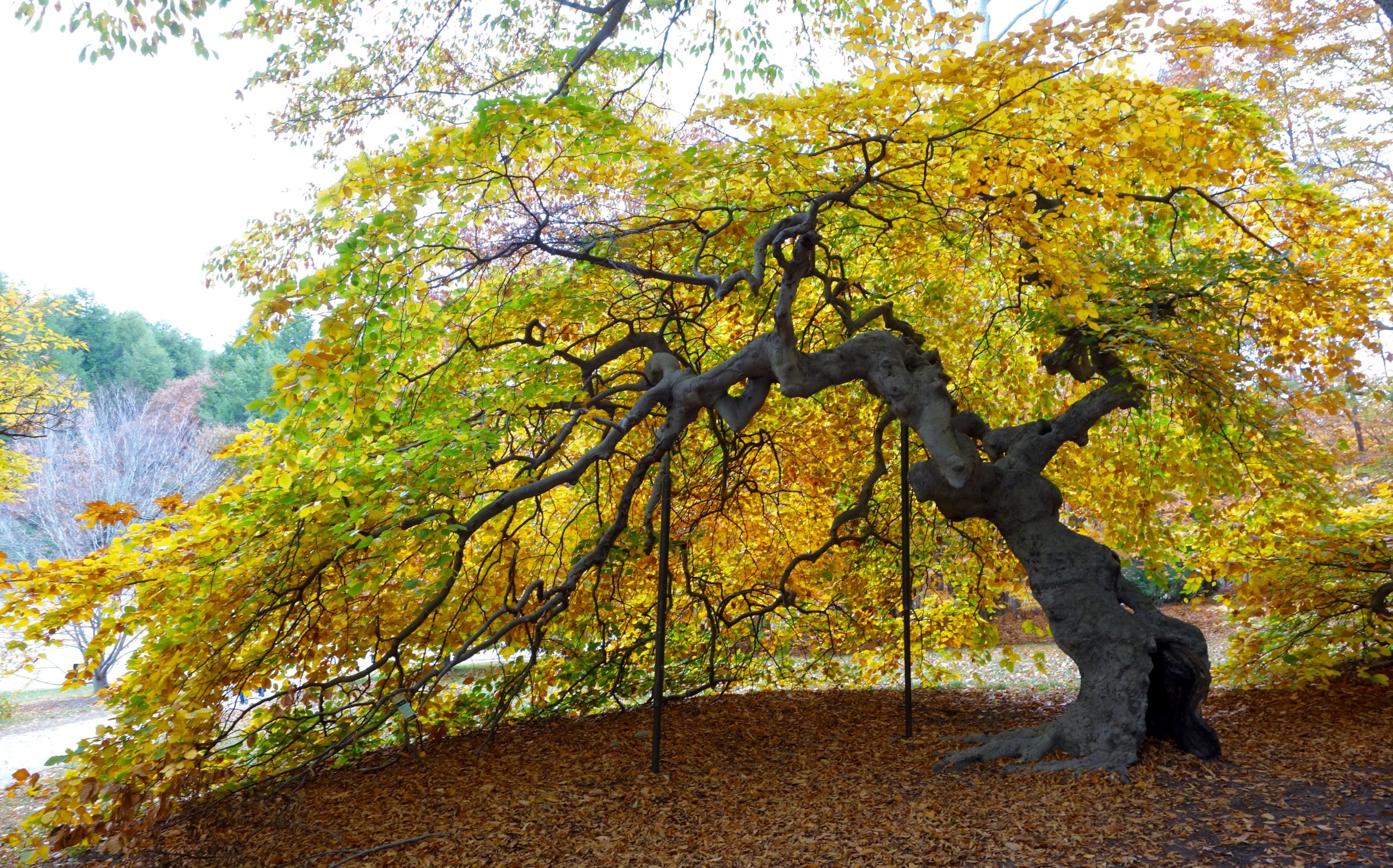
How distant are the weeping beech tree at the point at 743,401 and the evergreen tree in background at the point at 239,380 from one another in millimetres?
18196

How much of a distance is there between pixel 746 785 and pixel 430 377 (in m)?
2.99

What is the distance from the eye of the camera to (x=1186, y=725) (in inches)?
169

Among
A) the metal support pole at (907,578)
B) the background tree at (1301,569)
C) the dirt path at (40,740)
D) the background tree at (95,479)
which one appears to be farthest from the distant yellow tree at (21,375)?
the background tree at (1301,569)

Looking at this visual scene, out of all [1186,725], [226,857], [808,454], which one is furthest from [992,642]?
[226,857]

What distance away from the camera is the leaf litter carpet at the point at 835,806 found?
130 inches

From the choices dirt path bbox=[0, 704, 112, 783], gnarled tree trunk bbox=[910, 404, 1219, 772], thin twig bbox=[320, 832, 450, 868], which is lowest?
dirt path bbox=[0, 704, 112, 783]

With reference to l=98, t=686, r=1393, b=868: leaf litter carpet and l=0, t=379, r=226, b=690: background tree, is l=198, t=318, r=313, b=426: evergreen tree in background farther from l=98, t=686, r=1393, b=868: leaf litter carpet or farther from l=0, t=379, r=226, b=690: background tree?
l=98, t=686, r=1393, b=868: leaf litter carpet

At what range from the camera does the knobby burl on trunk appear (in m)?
4.28

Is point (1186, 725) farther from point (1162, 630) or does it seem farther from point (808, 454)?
point (808, 454)

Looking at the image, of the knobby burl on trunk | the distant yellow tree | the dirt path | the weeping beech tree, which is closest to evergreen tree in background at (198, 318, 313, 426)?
the dirt path

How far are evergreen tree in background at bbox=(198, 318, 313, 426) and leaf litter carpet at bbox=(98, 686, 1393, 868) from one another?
784 inches

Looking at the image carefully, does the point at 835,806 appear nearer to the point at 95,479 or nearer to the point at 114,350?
the point at 95,479

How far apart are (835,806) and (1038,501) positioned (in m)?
1.99

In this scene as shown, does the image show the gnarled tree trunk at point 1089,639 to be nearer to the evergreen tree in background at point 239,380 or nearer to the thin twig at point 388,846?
the thin twig at point 388,846
